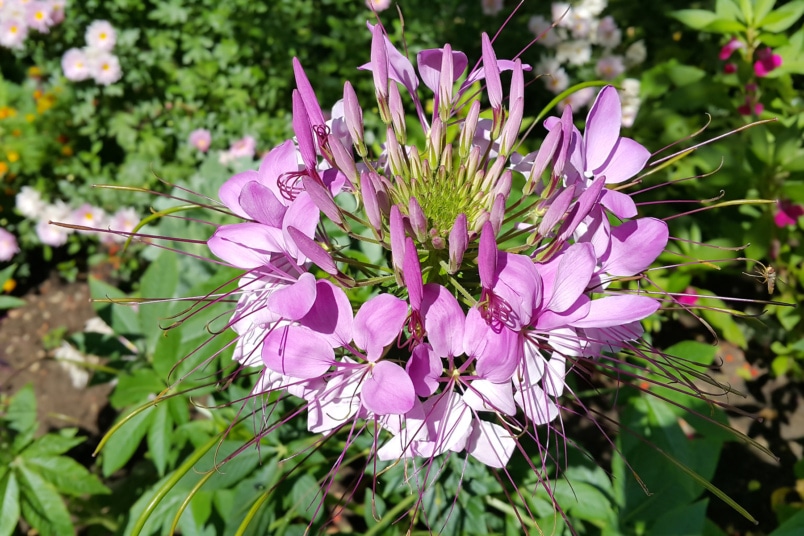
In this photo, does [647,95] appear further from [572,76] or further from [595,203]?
[595,203]

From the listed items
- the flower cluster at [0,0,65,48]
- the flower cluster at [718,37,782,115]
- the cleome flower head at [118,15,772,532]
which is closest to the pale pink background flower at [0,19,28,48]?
the flower cluster at [0,0,65,48]

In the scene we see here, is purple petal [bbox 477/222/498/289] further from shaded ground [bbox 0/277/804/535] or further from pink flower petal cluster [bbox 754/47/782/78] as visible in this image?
pink flower petal cluster [bbox 754/47/782/78]

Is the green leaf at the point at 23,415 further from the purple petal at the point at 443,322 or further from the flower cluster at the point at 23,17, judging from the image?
the flower cluster at the point at 23,17

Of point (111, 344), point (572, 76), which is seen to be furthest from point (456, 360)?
point (572, 76)

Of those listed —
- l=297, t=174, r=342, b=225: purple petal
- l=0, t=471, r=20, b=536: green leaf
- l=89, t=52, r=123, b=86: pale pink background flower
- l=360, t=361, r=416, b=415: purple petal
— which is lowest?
l=0, t=471, r=20, b=536: green leaf

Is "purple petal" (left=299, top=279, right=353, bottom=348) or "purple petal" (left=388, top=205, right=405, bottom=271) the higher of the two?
"purple petal" (left=388, top=205, right=405, bottom=271)

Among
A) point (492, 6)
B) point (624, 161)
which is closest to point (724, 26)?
point (492, 6)
